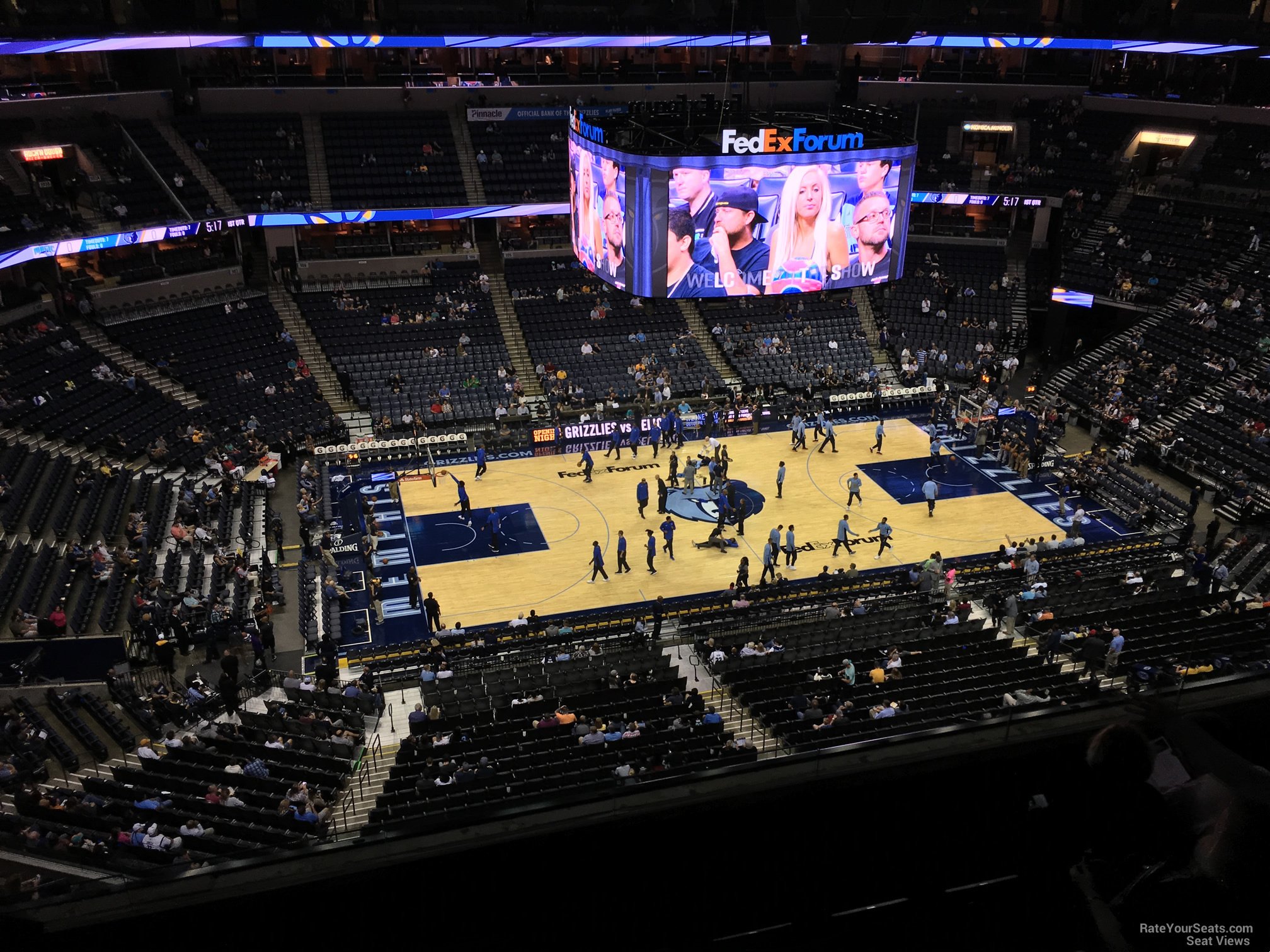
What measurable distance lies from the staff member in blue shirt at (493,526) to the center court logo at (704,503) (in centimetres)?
512

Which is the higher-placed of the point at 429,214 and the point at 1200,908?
the point at 1200,908

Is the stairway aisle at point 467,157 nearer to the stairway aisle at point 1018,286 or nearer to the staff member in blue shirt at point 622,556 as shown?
the staff member in blue shirt at point 622,556

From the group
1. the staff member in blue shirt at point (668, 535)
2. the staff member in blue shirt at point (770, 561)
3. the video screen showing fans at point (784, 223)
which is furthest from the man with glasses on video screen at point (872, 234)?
the staff member in blue shirt at point (668, 535)

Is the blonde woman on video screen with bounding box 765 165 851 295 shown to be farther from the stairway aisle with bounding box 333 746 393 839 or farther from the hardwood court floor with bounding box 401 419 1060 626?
the stairway aisle with bounding box 333 746 393 839

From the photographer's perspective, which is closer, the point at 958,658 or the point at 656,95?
the point at 958,658

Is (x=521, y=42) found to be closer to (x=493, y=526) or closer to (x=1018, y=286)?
(x=1018, y=286)

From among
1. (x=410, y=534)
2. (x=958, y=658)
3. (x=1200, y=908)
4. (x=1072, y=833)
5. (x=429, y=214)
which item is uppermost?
(x=1200, y=908)

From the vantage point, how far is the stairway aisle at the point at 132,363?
116 feet

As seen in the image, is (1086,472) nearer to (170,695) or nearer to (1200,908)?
(170,695)

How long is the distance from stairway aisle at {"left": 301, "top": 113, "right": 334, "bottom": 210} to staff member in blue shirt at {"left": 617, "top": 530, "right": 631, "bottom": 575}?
22.3 meters

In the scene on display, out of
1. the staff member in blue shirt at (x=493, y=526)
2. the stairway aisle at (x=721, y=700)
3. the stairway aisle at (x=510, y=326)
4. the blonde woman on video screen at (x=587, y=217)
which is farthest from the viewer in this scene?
the stairway aisle at (x=510, y=326)

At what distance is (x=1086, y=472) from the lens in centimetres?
3297

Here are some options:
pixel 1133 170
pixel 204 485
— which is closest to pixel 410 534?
pixel 204 485

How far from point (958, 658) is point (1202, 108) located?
119ft
